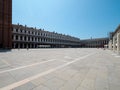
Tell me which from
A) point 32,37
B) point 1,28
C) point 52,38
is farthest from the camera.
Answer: point 52,38

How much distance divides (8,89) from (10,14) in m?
33.1

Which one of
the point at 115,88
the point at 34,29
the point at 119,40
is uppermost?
the point at 34,29

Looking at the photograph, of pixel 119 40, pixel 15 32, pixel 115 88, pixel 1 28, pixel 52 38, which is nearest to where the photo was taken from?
pixel 115 88

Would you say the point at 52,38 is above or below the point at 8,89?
above

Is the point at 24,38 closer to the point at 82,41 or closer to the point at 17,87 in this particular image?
the point at 17,87

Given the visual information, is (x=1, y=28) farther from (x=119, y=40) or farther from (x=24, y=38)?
(x=119, y=40)

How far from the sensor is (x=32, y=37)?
57.7 m

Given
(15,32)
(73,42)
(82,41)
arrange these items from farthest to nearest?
1. (82,41)
2. (73,42)
3. (15,32)

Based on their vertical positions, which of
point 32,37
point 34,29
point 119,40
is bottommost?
point 119,40

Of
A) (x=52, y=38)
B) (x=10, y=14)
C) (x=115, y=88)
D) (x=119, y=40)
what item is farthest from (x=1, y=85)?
(x=52, y=38)

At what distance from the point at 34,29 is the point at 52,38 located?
1596 centimetres

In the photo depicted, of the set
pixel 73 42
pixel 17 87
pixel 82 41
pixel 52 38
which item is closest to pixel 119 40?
pixel 17 87

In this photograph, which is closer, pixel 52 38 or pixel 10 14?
pixel 10 14

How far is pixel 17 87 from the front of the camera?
141 inches
